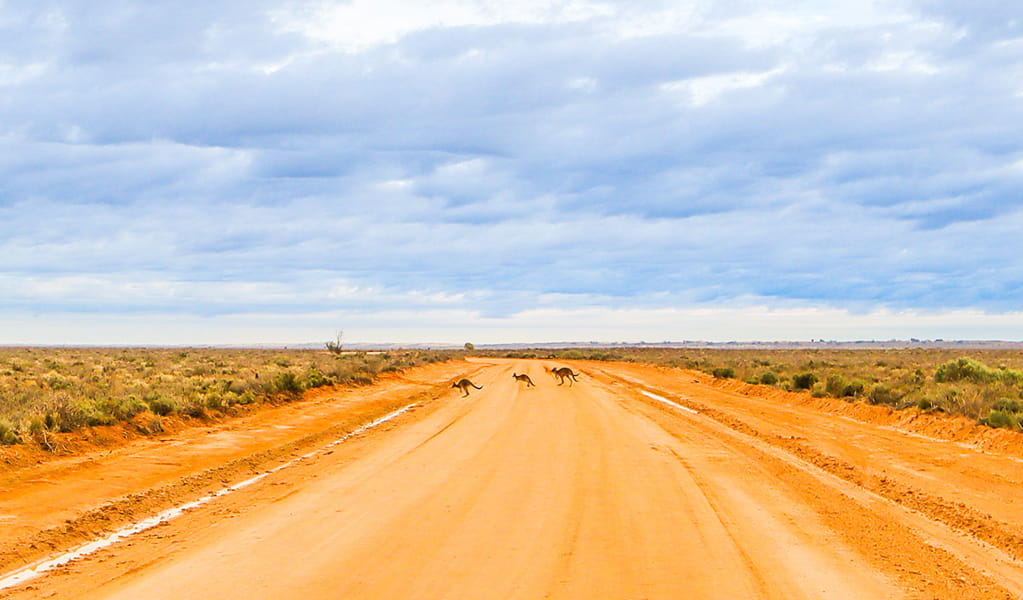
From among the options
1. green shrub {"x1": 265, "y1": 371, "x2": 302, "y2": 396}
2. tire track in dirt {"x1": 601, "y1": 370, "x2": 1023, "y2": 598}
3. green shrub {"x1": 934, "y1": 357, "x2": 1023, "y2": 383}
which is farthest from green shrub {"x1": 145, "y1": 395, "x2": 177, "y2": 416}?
green shrub {"x1": 934, "y1": 357, "x2": 1023, "y2": 383}

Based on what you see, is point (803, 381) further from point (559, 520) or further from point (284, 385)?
point (559, 520)

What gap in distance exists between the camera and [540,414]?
21.0 m

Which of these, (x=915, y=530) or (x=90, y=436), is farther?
(x=90, y=436)

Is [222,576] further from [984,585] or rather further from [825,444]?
[825,444]

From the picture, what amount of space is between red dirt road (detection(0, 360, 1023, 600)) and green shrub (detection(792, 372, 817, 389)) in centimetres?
1288

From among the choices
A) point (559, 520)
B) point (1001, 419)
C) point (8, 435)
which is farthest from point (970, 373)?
point (8, 435)

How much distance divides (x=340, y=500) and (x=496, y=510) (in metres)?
2.08

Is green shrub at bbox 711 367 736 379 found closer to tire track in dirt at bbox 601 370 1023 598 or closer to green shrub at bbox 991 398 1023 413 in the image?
green shrub at bbox 991 398 1023 413

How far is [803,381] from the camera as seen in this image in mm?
30031

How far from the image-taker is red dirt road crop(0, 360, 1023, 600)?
6.57m

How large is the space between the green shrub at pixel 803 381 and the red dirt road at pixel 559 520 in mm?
12881

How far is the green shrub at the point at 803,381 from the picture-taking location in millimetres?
29859

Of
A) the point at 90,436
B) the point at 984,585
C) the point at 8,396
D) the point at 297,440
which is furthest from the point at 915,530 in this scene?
the point at 8,396

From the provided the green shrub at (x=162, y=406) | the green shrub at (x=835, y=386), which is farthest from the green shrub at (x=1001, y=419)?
the green shrub at (x=162, y=406)
